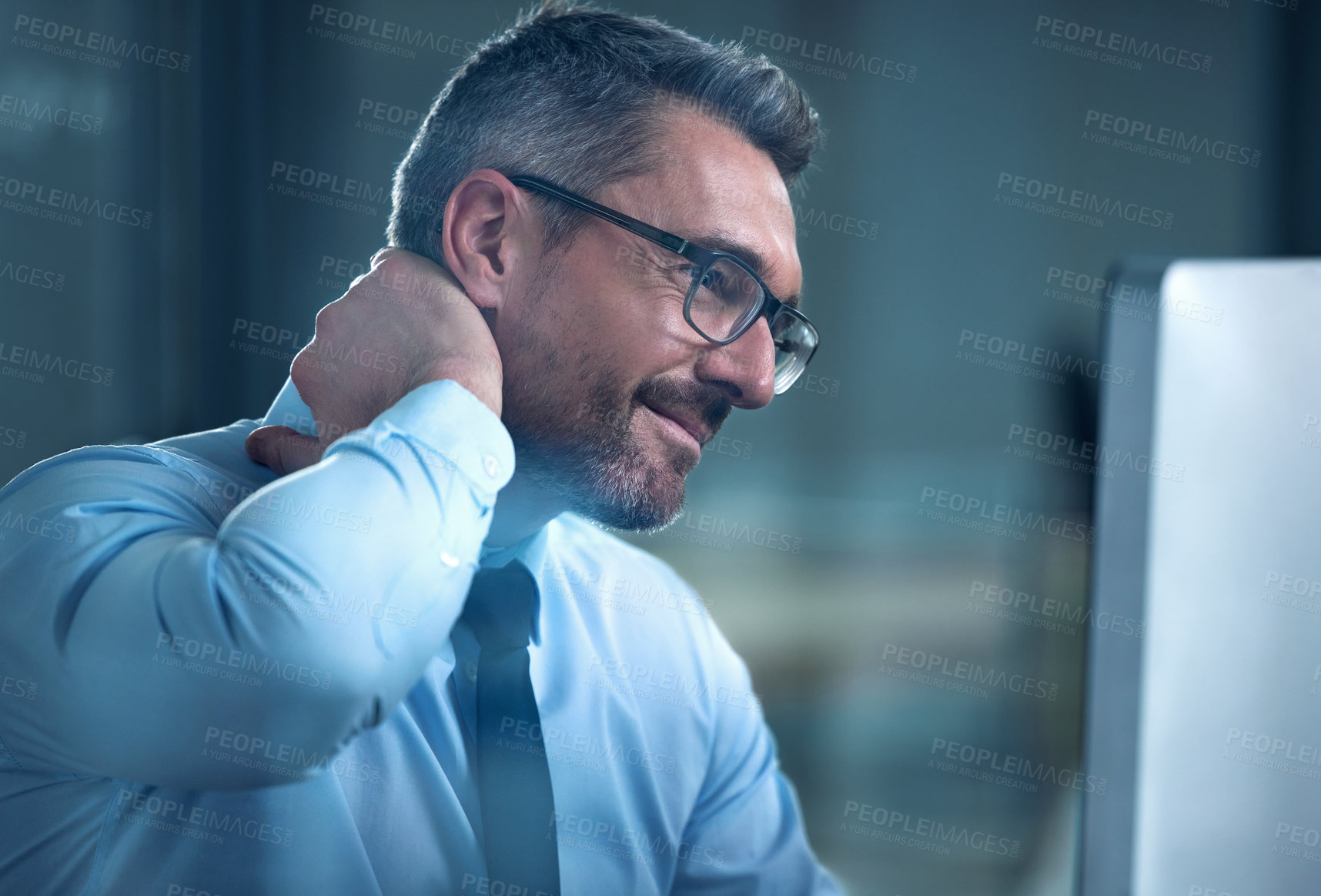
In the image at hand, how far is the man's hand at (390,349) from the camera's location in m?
0.70

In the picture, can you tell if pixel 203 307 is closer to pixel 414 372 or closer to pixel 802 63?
pixel 414 372

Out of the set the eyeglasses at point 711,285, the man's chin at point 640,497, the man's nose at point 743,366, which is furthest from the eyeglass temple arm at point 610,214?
the man's chin at point 640,497

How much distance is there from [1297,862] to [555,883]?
0.62m

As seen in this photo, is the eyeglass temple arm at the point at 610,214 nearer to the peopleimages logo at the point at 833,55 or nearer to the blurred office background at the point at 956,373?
the blurred office background at the point at 956,373

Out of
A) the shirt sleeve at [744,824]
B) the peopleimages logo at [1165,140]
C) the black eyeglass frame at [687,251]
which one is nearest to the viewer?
the black eyeglass frame at [687,251]

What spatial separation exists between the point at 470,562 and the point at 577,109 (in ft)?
1.62

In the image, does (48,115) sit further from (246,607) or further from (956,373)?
(956,373)

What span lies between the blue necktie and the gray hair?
1.20ft

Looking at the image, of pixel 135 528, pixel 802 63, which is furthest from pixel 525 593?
pixel 802 63

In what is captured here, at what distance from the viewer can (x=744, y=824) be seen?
3.53ft

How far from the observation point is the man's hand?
70 cm

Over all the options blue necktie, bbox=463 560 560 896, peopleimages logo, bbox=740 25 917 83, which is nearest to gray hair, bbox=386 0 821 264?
blue necktie, bbox=463 560 560 896

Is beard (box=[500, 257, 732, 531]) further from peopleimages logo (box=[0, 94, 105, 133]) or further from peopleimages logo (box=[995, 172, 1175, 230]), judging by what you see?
peopleimages logo (box=[995, 172, 1175, 230])

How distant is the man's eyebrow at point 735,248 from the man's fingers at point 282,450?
400 mm
